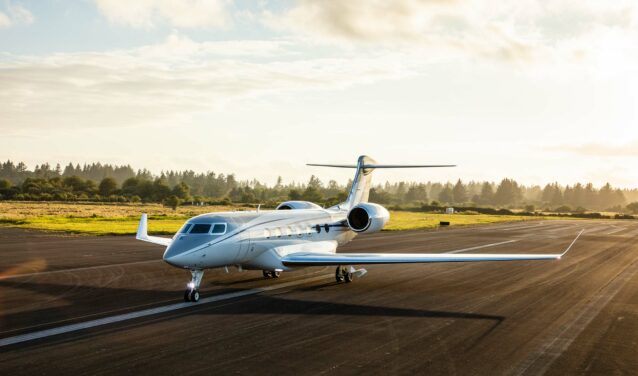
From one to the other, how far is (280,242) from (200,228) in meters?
3.46

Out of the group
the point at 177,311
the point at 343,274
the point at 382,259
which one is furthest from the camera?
the point at 343,274

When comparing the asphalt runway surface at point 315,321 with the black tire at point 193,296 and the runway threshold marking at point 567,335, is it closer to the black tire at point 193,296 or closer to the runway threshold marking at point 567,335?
the runway threshold marking at point 567,335

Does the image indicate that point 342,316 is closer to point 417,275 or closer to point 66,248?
point 417,275

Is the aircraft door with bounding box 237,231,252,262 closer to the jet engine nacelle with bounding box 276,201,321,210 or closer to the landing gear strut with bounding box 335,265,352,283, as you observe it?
the landing gear strut with bounding box 335,265,352,283

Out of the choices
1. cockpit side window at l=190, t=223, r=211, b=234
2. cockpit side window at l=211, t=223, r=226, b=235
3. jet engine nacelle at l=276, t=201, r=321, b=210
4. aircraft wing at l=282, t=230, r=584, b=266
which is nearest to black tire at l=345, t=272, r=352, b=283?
aircraft wing at l=282, t=230, r=584, b=266

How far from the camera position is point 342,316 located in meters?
15.5

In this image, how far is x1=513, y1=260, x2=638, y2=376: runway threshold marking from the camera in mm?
11023

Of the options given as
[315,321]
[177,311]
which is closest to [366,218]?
[315,321]

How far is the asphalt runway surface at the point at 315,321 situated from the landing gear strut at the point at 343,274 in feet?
1.19

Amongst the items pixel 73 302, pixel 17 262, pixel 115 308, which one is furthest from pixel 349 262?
pixel 17 262

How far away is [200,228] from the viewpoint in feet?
56.2

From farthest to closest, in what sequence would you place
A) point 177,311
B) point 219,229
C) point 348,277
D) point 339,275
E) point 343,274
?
point 348,277 < point 343,274 < point 339,275 < point 219,229 < point 177,311

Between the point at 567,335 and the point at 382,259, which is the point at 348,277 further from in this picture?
the point at 567,335

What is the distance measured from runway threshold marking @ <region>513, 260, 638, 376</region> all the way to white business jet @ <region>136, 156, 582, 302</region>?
83.8 inches
